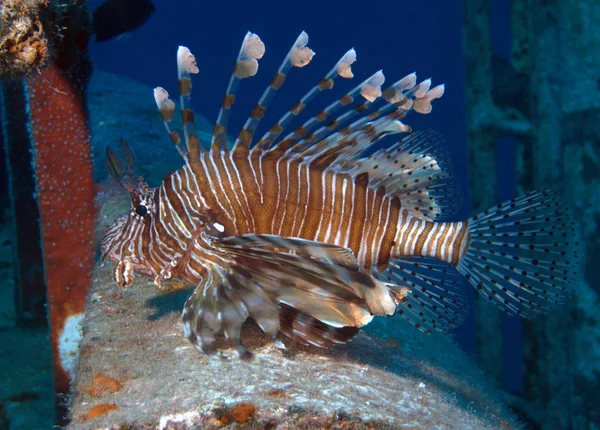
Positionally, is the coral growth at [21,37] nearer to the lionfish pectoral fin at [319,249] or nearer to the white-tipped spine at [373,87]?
the lionfish pectoral fin at [319,249]

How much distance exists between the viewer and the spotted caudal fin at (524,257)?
3.08 m

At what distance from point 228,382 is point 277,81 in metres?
1.68

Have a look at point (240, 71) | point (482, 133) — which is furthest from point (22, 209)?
point (482, 133)

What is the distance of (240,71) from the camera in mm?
2637

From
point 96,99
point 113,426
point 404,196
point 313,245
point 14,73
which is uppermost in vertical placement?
point 96,99

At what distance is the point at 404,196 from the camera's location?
309 cm

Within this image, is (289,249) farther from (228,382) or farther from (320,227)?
(228,382)

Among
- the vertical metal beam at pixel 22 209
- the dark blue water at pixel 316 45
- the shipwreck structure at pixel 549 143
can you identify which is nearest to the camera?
the vertical metal beam at pixel 22 209

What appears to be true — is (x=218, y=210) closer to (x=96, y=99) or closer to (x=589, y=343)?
(x=589, y=343)

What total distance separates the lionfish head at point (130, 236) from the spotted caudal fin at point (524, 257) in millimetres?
2051

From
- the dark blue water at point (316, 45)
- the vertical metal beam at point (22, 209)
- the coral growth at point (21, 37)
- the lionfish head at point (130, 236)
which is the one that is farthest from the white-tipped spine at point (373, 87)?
the dark blue water at point (316, 45)

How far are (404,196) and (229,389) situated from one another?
5.78ft

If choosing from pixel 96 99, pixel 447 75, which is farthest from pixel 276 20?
pixel 96 99

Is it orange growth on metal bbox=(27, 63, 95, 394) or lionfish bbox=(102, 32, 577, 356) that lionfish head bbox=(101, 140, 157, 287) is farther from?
orange growth on metal bbox=(27, 63, 95, 394)
